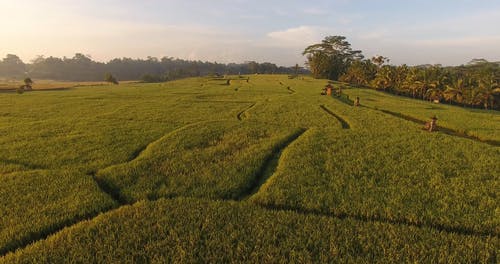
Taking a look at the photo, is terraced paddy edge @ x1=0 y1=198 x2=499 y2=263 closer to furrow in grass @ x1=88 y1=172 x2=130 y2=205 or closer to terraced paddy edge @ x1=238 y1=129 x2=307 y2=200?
furrow in grass @ x1=88 y1=172 x2=130 y2=205

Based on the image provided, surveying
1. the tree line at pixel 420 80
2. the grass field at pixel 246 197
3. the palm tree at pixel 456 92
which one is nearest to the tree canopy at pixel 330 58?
the tree line at pixel 420 80

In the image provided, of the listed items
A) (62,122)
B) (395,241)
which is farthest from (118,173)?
(62,122)

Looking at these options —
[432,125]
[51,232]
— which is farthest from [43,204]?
[432,125]

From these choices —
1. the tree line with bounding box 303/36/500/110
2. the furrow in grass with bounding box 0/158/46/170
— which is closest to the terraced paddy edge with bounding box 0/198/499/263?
the furrow in grass with bounding box 0/158/46/170

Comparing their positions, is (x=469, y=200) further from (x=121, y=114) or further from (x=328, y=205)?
(x=121, y=114)

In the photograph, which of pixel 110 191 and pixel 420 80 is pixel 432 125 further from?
pixel 420 80
